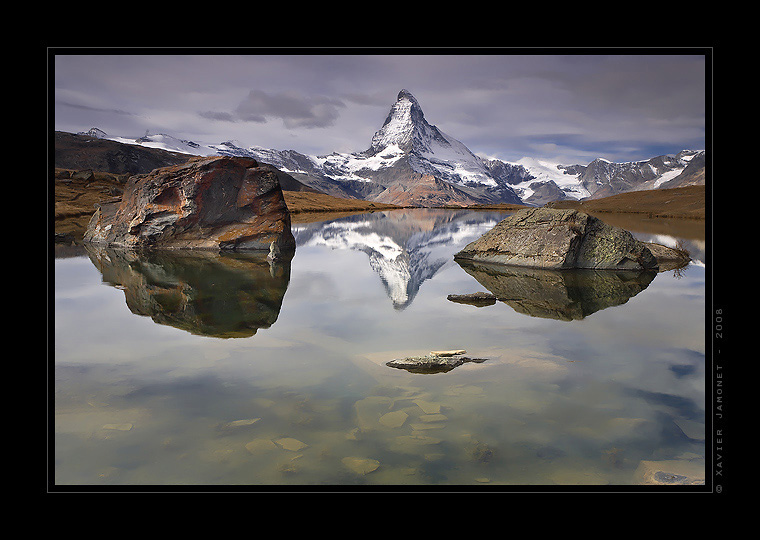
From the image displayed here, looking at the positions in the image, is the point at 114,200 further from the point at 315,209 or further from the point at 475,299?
the point at 315,209

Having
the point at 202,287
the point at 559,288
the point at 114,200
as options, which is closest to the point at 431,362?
the point at 559,288

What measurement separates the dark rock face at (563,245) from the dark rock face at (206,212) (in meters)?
10.7

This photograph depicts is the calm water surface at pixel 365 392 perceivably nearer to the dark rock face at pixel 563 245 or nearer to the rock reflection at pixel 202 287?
the rock reflection at pixel 202 287

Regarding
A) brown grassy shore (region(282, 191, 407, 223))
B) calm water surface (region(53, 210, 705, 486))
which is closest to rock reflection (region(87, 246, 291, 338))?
calm water surface (region(53, 210, 705, 486))

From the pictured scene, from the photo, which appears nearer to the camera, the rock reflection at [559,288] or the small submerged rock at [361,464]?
the small submerged rock at [361,464]

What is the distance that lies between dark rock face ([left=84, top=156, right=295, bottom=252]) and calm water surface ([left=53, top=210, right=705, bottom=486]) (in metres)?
11.9

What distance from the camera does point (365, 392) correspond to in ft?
20.1

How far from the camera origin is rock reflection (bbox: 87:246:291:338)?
32.6 ft

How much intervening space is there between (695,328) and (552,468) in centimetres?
666

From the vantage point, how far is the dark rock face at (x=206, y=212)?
24.4 metres

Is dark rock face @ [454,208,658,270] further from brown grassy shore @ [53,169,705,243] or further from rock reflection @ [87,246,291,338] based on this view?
brown grassy shore @ [53,169,705,243]

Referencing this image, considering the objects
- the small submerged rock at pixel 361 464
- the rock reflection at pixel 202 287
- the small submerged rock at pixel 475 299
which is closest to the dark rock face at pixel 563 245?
the small submerged rock at pixel 475 299

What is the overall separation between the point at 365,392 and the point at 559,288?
370 inches

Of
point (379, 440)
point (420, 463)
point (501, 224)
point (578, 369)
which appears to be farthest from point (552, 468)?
point (501, 224)
